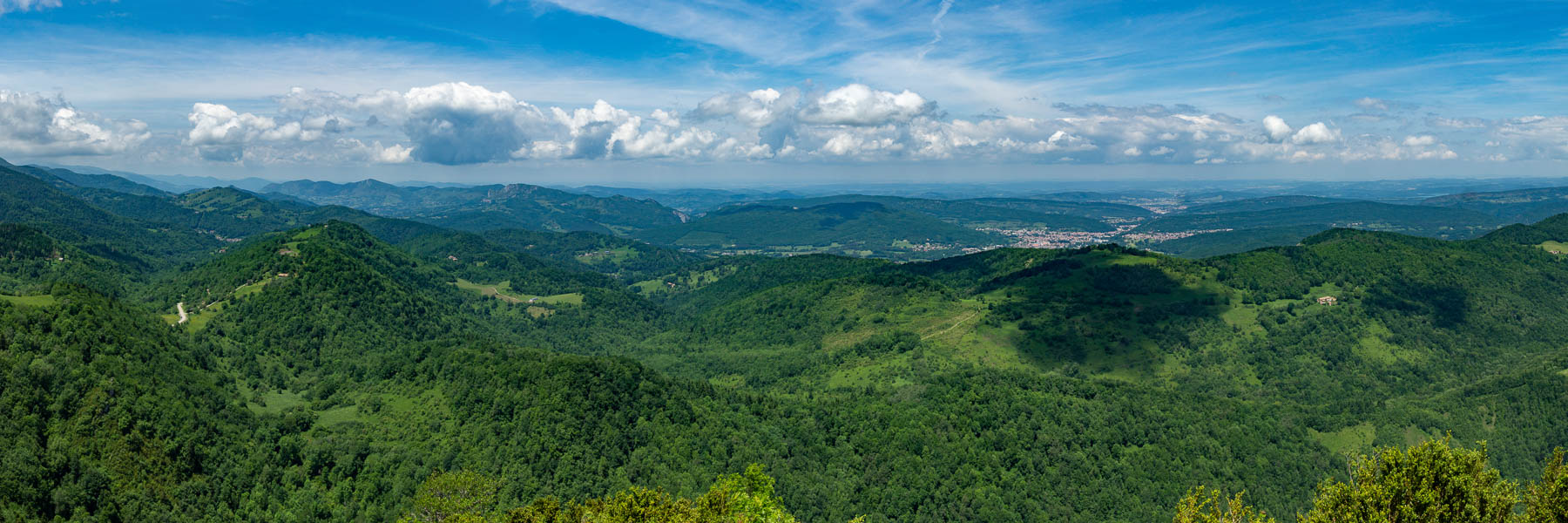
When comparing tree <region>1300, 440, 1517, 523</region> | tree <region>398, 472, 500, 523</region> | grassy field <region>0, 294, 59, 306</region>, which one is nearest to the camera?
tree <region>1300, 440, 1517, 523</region>

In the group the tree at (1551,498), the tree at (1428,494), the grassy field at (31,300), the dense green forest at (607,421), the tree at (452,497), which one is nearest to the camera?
the tree at (1551,498)

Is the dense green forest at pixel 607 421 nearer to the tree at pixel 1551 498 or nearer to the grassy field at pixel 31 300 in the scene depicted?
the grassy field at pixel 31 300

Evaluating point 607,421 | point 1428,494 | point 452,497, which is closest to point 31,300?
point 452,497

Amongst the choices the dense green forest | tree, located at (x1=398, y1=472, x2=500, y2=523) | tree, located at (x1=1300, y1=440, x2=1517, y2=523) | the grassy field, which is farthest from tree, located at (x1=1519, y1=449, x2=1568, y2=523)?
the grassy field

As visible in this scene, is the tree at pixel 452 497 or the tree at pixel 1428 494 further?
the tree at pixel 452 497

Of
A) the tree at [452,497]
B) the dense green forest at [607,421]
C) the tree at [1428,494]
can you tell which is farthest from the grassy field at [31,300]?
the tree at [1428,494]

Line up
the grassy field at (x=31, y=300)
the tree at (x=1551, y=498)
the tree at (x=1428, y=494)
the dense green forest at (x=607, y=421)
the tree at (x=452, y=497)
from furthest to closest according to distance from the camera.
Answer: the grassy field at (x=31, y=300), the dense green forest at (x=607, y=421), the tree at (x=452, y=497), the tree at (x=1428, y=494), the tree at (x=1551, y=498)

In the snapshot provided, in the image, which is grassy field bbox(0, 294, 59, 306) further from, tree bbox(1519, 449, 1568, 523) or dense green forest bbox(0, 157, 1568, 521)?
tree bbox(1519, 449, 1568, 523)

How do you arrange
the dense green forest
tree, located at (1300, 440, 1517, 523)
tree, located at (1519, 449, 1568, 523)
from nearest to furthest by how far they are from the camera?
tree, located at (1519, 449, 1568, 523) → tree, located at (1300, 440, 1517, 523) → the dense green forest

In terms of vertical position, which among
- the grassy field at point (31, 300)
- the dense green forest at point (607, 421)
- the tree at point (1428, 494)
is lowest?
the dense green forest at point (607, 421)
